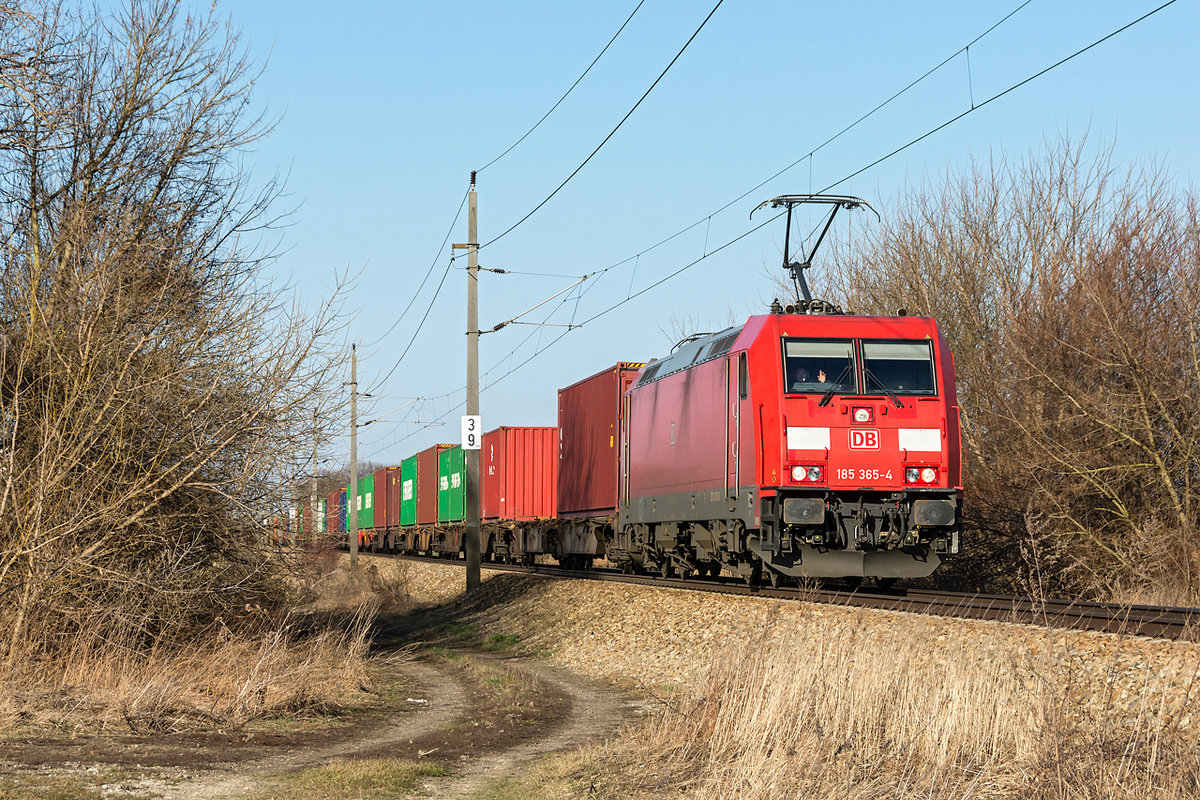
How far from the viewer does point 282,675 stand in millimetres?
11359

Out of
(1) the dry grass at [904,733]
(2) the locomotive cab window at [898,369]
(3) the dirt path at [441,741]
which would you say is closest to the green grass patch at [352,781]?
(3) the dirt path at [441,741]

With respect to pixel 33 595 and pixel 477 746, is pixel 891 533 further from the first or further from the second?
pixel 33 595

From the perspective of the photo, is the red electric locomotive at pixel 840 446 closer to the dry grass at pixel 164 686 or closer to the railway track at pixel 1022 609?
the railway track at pixel 1022 609

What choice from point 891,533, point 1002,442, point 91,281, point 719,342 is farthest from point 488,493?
point 91,281

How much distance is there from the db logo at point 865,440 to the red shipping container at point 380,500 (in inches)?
1503

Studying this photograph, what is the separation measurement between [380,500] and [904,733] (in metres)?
47.6

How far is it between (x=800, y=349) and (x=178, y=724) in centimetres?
878

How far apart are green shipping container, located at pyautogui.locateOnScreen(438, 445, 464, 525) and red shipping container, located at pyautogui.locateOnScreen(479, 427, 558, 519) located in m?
1.61

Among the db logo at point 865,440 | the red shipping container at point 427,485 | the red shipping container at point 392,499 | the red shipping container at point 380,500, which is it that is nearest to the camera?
the db logo at point 865,440

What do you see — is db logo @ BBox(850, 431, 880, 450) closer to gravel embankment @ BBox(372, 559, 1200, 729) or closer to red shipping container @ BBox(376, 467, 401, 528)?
gravel embankment @ BBox(372, 559, 1200, 729)

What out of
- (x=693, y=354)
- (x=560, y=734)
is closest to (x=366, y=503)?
(x=693, y=354)

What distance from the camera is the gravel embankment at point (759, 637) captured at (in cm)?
873

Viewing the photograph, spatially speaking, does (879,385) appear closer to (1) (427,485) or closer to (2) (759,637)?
(2) (759,637)

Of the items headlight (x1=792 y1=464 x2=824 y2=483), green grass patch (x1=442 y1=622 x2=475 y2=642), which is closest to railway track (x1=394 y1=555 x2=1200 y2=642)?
headlight (x1=792 y1=464 x2=824 y2=483)
